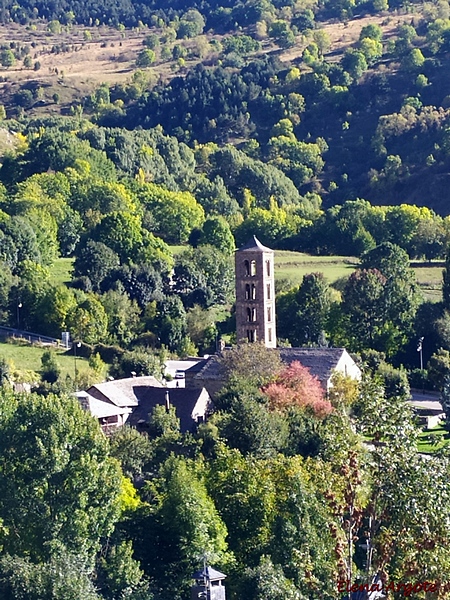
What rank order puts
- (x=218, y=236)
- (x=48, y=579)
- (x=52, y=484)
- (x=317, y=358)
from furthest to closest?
(x=218, y=236) → (x=317, y=358) → (x=52, y=484) → (x=48, y=579)

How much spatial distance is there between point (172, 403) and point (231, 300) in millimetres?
30066

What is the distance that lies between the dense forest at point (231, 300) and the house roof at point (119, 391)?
1092 millimetres

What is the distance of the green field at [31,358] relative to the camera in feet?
230

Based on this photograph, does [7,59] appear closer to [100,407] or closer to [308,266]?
[308,266]

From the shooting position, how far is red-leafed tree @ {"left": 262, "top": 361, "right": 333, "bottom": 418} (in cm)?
5847

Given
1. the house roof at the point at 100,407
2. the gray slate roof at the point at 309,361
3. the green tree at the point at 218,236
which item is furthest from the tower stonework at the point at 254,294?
the green tree at the point at 218,236

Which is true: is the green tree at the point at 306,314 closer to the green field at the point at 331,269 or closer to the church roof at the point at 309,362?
the green field at the point at 331,269

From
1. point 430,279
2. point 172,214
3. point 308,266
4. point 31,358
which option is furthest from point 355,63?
point 31,358

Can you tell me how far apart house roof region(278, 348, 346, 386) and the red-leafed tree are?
0.74 m

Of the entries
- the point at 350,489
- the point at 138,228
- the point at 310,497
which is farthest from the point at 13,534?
the point at 138,228

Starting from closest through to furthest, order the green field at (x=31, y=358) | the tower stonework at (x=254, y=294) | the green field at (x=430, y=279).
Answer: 1. the tower stonework at (x=254, y=294)
2. the green field at (x=31, y=358)
3. the green field at (x=430, y=279)

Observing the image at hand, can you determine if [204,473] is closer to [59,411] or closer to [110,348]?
[59,411]

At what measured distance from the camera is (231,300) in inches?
3541

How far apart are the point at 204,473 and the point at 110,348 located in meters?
29.2
